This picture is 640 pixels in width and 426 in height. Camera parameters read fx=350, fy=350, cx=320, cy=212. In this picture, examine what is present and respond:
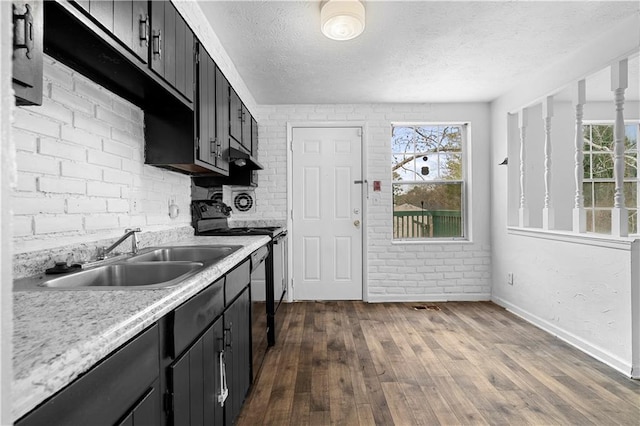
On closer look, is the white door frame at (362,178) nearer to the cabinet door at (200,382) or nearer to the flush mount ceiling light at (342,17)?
the flush mount ceiling light at (342,17)

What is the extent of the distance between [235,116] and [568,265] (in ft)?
10.1

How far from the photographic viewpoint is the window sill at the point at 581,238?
7.91 ft

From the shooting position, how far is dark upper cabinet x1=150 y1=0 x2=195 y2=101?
5.07ft

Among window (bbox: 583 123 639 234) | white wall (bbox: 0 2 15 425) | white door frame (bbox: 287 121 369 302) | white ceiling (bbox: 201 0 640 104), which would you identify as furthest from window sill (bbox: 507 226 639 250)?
white wall (bbox: 0 2 15 425)

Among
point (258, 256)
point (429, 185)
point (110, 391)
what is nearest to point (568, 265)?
point (429, 185)

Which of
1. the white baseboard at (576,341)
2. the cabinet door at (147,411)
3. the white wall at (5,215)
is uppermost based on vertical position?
the white wall at (5,215)

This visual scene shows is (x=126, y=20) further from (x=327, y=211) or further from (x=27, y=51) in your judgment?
(x=327, y=211)

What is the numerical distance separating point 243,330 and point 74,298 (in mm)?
1094

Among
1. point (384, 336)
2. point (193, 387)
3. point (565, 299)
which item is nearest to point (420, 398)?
point (384, 336)

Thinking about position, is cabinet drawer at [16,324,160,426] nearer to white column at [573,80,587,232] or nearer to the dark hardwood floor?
the dark hardwood floor

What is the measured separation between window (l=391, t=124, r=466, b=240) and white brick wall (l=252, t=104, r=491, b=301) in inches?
5.7

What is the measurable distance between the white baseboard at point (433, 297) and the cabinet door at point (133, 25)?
3.57 meters

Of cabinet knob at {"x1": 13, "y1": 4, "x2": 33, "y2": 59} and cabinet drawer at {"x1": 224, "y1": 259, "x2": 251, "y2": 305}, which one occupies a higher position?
cabinet knob at {"x1": 13, "y1": 4, "x2": 33, "y2": 59}

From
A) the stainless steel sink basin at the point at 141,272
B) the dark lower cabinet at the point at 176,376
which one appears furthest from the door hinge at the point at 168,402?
the stainless steel sink basin at the point at 141,272
